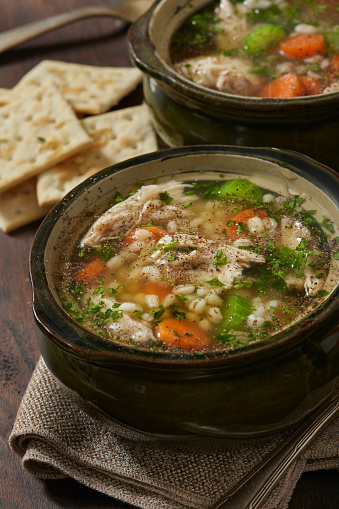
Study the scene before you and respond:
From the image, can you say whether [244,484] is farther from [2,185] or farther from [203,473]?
[2,185]

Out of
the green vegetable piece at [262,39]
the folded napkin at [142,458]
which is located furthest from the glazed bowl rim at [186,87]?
the folded napkin at [142,458]

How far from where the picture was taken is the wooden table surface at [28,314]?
165 cm

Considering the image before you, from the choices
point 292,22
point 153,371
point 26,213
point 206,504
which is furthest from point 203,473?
point 292,22

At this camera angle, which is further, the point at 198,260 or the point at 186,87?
the point at 186,87

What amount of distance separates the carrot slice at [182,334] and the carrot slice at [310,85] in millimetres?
1194

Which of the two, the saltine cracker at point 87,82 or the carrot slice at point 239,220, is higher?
the carrot slice at point 239,220

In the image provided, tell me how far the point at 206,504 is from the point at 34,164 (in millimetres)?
1562

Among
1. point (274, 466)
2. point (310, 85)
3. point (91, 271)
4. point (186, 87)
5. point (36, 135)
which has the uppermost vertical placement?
point (186, 87)

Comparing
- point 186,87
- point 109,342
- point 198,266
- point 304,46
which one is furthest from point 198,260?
point 304,46

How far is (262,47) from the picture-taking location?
2.59m

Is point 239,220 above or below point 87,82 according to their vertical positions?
above

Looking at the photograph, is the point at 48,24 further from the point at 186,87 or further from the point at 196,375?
the point at 196,375

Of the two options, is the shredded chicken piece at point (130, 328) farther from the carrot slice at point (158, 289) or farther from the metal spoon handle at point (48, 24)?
the metal spoon handle at point (48, 24)

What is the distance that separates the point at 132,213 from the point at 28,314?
62cm
